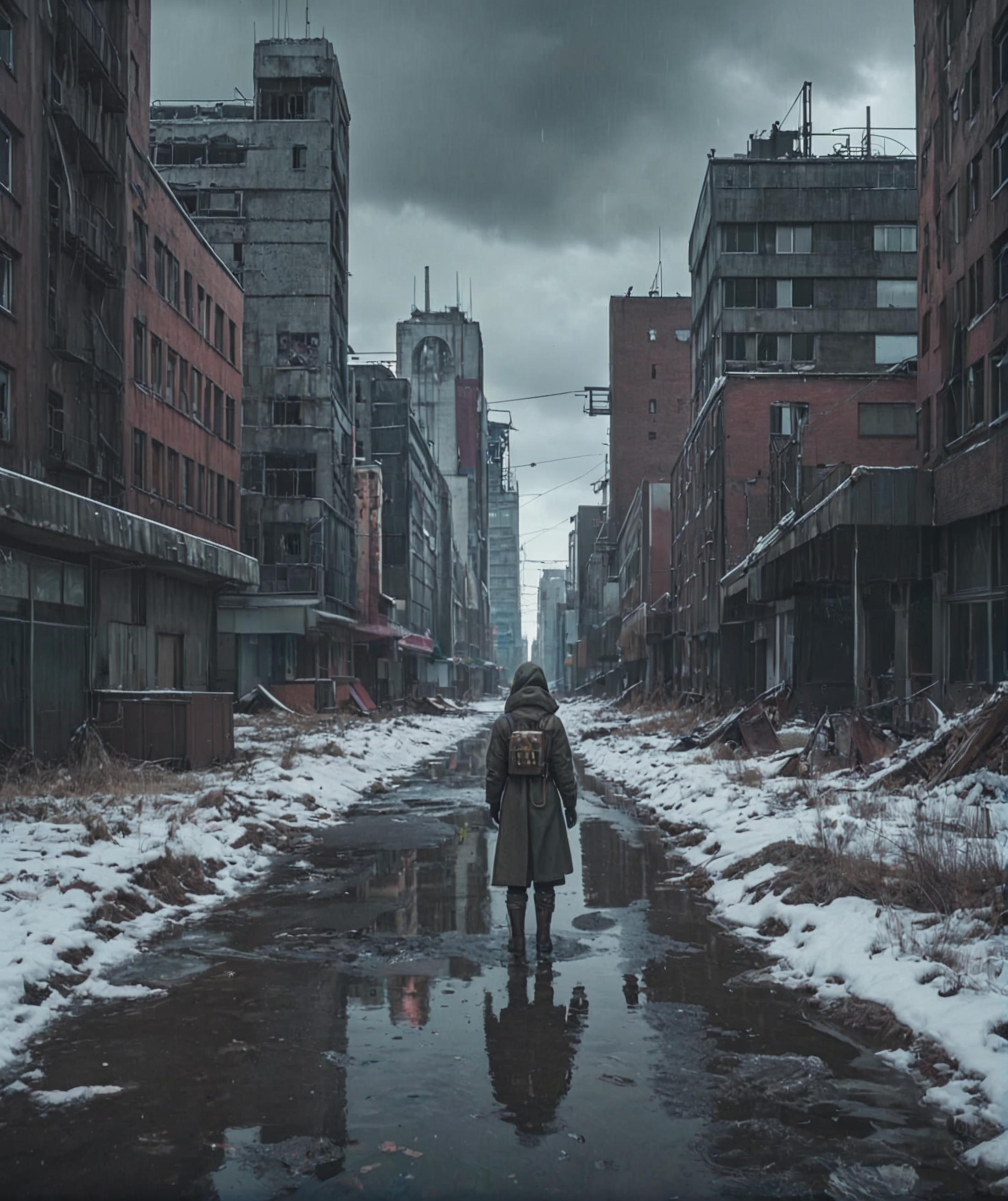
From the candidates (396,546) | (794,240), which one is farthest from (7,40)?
(396,546)

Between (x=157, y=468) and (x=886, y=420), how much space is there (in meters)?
25.9

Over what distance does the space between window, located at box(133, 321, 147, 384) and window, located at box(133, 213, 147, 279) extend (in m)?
1.41

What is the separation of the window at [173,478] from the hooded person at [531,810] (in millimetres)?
24826

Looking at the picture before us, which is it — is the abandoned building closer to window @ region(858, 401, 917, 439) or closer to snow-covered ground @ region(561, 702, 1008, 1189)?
snow-covered ground @ region(561, 702, 1008, 1189)

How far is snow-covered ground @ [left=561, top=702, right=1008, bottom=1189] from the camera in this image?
5.62m

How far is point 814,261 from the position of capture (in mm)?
54000

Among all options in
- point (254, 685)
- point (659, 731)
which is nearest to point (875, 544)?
point (659, 731)

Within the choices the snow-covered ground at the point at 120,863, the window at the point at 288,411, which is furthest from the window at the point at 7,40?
the window at the point at 288,411

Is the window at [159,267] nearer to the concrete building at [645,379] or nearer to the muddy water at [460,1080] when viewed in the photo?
the muddy water at [460,1080]

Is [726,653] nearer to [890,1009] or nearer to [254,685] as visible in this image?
[254,685]

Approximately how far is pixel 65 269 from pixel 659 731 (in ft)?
64.0

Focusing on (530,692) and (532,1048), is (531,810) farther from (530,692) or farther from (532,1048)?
(532,1048)

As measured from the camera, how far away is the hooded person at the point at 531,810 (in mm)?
8602

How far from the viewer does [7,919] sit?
822 cm
